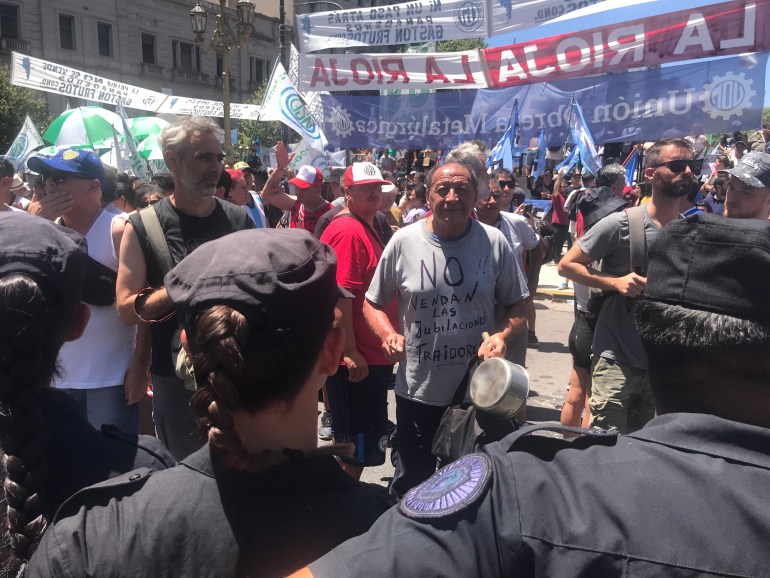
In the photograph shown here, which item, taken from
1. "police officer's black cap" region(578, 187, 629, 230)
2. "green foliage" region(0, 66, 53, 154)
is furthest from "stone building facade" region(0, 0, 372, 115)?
"police officer's black cap" region(578, 187, 629, 230)

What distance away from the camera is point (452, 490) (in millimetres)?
985

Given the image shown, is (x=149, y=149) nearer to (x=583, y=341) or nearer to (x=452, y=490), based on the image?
(x=583, y=341)

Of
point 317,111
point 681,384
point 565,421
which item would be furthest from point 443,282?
point 317,111

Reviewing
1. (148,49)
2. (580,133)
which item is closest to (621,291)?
(580,133)

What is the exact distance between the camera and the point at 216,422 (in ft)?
3.80

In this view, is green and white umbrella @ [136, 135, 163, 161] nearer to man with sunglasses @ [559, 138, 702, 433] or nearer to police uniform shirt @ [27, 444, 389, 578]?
man with sunglasses @ [559, 138, 702, 433]

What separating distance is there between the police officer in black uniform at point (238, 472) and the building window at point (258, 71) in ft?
163

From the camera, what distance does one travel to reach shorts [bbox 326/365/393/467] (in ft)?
12.2

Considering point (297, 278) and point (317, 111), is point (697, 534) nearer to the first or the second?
point (297, 278)

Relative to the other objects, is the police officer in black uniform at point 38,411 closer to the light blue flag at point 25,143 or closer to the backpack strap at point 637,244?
the backpack strap at point 637,244

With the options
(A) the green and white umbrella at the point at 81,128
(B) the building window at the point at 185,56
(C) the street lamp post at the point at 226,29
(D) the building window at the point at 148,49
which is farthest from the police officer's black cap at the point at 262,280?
(B) the building window at the point at 185,56

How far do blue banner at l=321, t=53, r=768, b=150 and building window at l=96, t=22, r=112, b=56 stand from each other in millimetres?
34752

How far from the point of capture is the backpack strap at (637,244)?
11.2 feet

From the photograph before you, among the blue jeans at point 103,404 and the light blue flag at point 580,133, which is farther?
the light blue flag at point 580,133
